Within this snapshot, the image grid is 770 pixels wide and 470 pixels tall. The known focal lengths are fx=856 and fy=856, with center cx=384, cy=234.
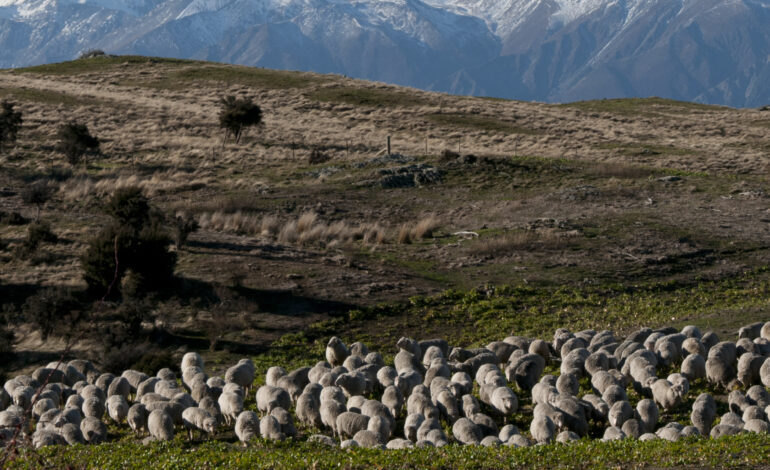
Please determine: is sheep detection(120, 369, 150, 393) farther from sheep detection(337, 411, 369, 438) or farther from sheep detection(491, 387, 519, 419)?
sheep detection(491, 387, 519, 419)

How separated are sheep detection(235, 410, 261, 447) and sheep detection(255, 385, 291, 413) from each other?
1174mm

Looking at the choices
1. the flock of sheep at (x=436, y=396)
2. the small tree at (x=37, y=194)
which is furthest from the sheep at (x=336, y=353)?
the small tree at (x=37, y=194)

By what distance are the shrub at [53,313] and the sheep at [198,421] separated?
27.4ft

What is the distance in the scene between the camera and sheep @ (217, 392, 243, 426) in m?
16.0

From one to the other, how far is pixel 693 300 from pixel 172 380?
15942 mm

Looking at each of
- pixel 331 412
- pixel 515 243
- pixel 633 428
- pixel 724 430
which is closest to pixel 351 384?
pixel 331 412

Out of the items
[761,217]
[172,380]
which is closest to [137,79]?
[761,217]

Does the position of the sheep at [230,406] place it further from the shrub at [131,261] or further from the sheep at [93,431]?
the shrub at [131,261]

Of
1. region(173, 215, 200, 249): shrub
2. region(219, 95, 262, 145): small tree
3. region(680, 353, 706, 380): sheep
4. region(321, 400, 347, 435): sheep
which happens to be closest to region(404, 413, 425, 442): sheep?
region(321, 400, 347, 435): sheep

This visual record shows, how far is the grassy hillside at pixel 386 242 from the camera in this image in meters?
22.6

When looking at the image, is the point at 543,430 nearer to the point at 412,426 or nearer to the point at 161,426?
the point at 412,426

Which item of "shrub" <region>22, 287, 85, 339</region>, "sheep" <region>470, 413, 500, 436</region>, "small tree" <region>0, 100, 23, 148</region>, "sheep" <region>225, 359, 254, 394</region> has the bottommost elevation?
A: "shrub" <region>22, 287, 85, 339</region>

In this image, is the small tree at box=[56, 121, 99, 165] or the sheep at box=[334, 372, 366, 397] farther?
the small tree at box=[56, 121, 99, 165]

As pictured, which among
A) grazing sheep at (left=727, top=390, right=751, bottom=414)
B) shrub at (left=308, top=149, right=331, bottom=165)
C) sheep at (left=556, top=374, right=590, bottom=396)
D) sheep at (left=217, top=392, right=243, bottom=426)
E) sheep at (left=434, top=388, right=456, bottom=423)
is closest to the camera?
grazing sheep at (left=727, top=390, right=751, bottom=414)
